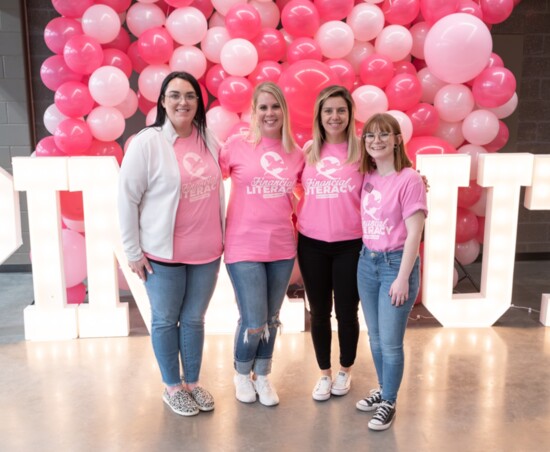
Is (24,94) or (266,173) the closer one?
(266,173)

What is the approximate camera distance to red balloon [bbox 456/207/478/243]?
3828mm

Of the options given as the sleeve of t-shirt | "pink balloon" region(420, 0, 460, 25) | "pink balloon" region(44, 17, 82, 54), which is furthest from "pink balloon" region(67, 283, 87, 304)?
"pink balloon" region(420, 0, 460, 25)

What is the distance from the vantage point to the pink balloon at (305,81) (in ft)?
10.5

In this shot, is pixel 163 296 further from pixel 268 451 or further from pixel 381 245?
pixel 381 245

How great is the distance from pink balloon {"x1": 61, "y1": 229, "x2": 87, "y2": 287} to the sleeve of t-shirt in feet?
7.40

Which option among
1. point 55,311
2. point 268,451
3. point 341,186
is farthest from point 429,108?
point 55,311

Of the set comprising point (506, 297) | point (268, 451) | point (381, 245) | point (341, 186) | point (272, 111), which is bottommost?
point (268, 451)

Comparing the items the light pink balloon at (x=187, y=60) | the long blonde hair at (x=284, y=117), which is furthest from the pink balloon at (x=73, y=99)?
the long blonde hair at (x=284, y=117)

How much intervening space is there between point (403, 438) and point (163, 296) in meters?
1.09

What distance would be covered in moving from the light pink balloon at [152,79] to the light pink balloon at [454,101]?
1.64 meters

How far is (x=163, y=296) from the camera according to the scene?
7.66ft

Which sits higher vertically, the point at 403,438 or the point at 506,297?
the point at 506,297

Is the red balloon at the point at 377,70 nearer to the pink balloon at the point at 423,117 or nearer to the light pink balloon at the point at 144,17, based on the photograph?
the pink balloon at the point at 423,117

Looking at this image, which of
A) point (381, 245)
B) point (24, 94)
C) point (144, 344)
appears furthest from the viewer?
point (24, 94)
